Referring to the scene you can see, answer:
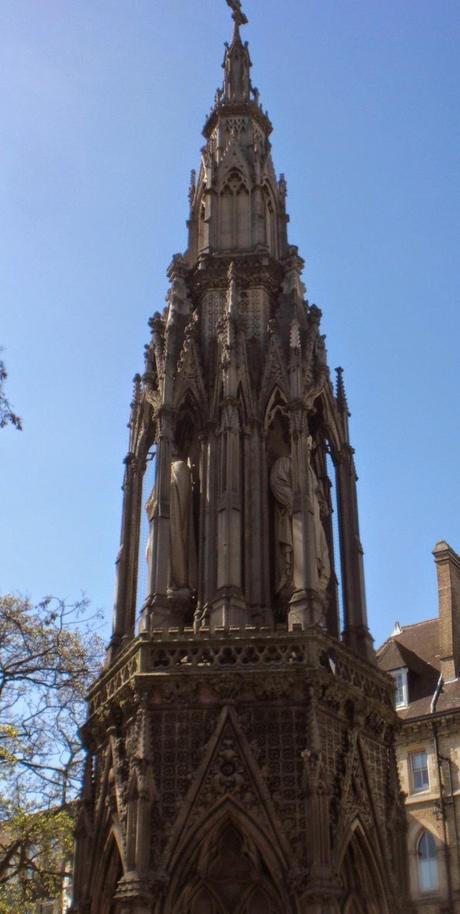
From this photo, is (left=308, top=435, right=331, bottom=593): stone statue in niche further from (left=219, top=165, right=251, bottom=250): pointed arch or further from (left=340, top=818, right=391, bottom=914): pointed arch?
(left=219, top=165, right=251, bottom=250): pointed arch

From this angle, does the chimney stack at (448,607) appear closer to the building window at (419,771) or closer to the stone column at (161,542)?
the building window at (419,771)

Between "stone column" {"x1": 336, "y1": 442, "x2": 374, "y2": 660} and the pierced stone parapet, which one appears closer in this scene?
the pierced stone parapet

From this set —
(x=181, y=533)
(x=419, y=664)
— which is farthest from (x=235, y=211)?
(x=419, y=664)

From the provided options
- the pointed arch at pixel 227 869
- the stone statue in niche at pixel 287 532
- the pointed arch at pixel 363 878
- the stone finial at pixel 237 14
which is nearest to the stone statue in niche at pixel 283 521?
the stone statue in niche at pixel 287 532

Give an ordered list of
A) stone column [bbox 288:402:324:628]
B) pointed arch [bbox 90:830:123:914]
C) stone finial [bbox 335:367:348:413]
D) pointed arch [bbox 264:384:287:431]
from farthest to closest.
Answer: stone finial [bbox 335:367:348:413], pointed arch [bbox 264:384:287:431], stone column [bbox 288:402:324:628], pointed arch [bbox 90:830:123:914]

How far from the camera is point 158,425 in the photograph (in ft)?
61.6

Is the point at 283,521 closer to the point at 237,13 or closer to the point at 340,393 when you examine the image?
the point at 340,393

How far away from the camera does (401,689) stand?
35125 millimetres

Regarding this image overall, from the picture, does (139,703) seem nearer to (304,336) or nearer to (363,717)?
(363,717)

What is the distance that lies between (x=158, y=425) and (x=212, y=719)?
5729 millimetres

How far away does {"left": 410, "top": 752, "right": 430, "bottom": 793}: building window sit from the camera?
32.5m

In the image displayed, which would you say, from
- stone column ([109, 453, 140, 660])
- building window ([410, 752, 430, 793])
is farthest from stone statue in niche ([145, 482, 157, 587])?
building window ([410, 752, 430, 793])

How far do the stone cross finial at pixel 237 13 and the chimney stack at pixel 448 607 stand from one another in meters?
18.4

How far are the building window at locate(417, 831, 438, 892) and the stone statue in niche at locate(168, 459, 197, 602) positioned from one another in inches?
689
